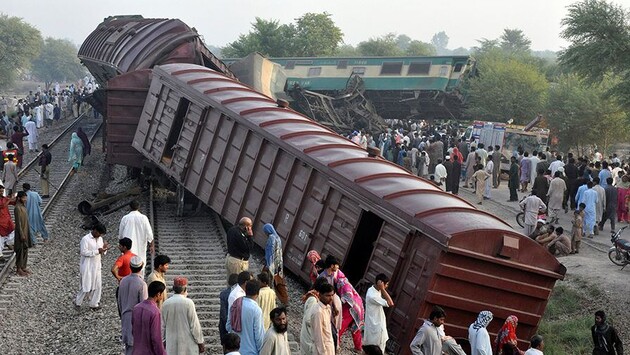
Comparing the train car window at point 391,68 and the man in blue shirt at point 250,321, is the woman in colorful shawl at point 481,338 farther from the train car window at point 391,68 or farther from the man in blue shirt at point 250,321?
the train car window at point 391,68

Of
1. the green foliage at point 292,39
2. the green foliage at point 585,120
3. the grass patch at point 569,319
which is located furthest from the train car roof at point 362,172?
the green foliage at point 292,39

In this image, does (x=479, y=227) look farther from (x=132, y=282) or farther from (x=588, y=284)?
(x=588, y=284)

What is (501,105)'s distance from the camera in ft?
127

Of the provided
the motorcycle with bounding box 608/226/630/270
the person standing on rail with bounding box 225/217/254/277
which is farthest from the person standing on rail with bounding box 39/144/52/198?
the motorcycle with bounding box 608/226/630/270

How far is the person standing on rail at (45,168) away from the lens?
64.7 feet

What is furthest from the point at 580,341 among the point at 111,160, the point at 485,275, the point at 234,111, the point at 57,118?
the point at 57,118

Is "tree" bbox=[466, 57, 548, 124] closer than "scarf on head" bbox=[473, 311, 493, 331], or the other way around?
"scarf on head" bbox=[473, 311, 493, 331]

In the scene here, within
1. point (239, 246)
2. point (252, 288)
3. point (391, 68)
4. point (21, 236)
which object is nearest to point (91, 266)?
point (21, 236)

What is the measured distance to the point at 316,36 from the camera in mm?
62250

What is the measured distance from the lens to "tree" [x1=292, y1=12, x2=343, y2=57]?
6038cm

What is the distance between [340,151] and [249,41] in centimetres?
4552

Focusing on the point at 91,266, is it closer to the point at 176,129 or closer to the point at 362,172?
the point at 362,172

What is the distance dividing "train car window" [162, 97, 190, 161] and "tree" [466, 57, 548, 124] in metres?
23.3

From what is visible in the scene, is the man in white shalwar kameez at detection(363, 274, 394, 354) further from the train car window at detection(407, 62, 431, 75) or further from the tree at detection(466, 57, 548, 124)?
the train car window at detection(407, 62, 431, 75)
